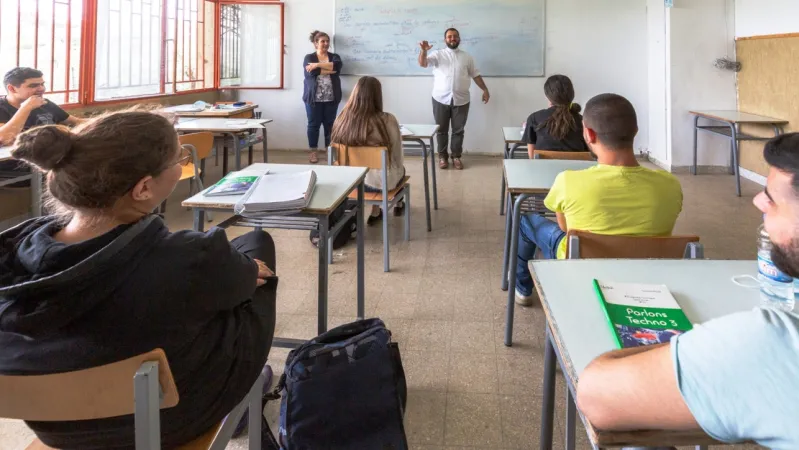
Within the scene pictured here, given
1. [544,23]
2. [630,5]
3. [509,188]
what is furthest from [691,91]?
[509,188]

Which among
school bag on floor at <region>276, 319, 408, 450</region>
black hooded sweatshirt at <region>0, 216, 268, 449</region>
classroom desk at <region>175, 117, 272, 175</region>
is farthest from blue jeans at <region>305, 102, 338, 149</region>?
black hooded sweatshirt at <region>0, 216, 268, 449</region>

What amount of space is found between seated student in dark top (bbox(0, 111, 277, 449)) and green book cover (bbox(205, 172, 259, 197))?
77 centimetres

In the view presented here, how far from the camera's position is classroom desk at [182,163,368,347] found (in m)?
1.82

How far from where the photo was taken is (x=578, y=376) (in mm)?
809

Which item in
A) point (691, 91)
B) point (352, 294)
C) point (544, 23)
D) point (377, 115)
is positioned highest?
point (544, 23)

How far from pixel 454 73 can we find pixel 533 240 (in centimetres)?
443

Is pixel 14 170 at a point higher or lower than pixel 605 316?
higher

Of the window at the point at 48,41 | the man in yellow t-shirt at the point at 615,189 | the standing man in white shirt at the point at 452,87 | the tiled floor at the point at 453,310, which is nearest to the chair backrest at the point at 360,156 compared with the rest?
the tiled floor at the point at 453,310

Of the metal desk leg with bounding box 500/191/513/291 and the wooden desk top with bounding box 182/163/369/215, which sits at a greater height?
the wooden desk top with bounding box 182/163/369/215

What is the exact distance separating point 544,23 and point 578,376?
6.64 meters

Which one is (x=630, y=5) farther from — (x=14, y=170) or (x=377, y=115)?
(x=14, y=170)

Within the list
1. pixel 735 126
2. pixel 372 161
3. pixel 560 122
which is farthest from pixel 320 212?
pixel 735 126

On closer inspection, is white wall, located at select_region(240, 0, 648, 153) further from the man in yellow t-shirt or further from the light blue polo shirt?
the light blue polo shirt

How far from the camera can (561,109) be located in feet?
10.5
